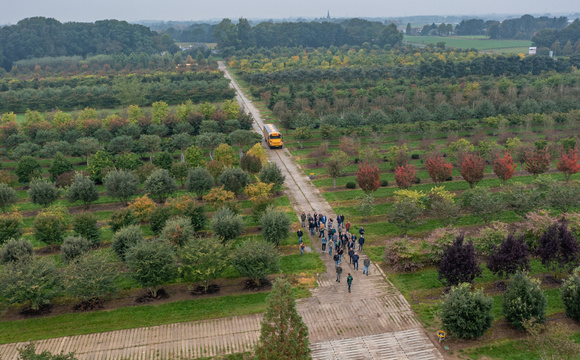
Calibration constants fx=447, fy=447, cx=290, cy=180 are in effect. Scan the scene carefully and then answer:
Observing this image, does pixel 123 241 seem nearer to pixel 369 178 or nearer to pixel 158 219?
pixel 158 219

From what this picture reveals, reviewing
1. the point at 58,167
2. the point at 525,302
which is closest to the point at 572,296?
the point at 525,302

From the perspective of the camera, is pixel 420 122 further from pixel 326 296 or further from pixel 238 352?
pixel 238 352

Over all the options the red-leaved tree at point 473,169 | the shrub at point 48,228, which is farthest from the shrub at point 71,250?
the red-leaved tree at point 473,169

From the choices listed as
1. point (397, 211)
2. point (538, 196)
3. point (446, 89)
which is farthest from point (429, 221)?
point (446, 89)

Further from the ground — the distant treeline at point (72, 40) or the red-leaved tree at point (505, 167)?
the distant treeline at point (72, 40)

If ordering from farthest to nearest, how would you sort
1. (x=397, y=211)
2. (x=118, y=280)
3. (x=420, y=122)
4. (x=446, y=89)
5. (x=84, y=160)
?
1. (x=446, y=89)
2. (x=420, y=122)
3. (x=84, y=160)
4. (x=397, y=211)
5. (x=118, y=280)

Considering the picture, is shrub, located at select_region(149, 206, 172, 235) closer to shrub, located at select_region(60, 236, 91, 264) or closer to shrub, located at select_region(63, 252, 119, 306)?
shrub, located at select_region(60, 236, 91, 264)

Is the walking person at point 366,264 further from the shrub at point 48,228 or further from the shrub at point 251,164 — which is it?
the shrub at point 48,228

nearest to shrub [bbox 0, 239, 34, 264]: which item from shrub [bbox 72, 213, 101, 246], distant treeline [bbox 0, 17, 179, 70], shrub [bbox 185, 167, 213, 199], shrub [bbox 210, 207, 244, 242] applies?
shrub [bbox 72, 213, 101, 246]
